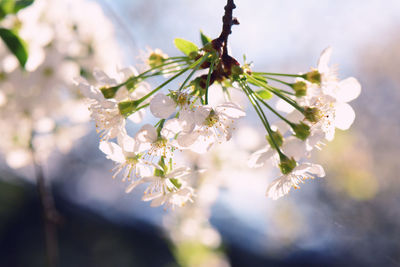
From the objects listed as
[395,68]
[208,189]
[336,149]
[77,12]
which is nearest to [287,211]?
[336,149]

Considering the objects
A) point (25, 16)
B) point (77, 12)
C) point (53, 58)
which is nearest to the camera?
point (25, 16)

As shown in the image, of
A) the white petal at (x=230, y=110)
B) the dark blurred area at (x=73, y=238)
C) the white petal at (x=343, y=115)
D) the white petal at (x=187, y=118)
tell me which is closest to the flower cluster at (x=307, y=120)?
the white petal at (x=343, y=115)

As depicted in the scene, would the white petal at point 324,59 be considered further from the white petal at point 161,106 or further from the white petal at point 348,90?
the white petal at point 161,106

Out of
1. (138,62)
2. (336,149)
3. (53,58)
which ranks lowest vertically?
(138,62)

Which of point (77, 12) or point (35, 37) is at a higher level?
point (77, 12)

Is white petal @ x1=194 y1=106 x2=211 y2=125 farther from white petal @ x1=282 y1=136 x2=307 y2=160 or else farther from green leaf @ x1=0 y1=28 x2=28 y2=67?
green leaf @ x1=0 y1=28 x2=28 y2=67

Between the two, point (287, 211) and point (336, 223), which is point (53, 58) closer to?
point (336, 223)

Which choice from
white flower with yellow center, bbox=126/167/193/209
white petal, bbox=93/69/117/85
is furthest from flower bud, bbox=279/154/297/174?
white petal, bbox=93/69/117/85
